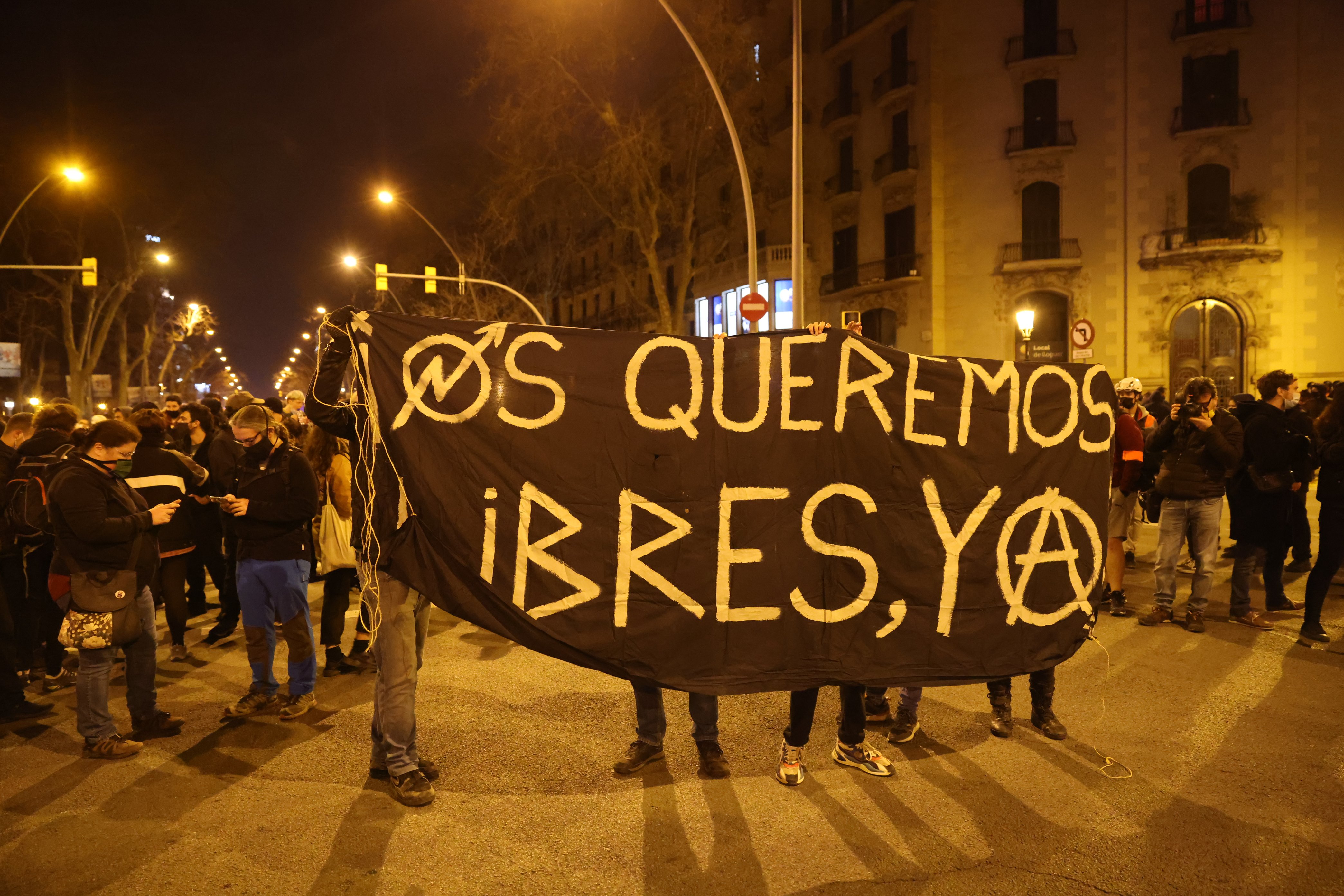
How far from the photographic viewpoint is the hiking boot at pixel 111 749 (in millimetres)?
4480

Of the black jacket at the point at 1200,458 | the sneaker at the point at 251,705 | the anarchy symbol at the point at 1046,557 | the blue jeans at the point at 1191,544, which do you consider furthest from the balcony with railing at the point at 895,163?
the sneaker at the point at 251,705

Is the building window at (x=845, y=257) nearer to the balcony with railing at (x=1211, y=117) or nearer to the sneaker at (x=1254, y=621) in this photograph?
the balcony with railing at (x=1211, y=117)

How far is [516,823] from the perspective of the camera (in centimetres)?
370

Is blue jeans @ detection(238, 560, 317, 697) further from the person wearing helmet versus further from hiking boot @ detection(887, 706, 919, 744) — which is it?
the person wearing helmet

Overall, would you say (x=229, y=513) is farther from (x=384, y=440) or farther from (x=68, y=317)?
(x=68, y=317)

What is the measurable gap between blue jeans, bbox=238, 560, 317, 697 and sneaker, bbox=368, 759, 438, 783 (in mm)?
1197

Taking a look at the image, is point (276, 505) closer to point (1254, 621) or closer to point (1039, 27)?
point (1254, 621)

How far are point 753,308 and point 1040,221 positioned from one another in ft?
61.5

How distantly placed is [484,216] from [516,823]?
21.4m

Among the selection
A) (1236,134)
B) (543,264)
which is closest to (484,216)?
(543,264)

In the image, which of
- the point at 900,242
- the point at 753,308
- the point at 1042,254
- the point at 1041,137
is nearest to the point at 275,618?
the point at 753,308

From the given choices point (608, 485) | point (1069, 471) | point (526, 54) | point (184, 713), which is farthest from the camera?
point (526, 54)

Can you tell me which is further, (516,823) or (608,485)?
(608,485)

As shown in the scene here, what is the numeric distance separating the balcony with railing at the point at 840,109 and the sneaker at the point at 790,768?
29.1 m
